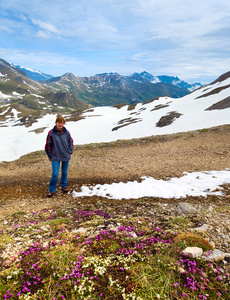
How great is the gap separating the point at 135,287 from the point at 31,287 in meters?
2.04

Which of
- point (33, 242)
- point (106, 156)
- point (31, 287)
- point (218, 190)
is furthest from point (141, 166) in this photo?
point (31, 287)

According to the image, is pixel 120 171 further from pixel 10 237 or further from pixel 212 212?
pixel 10 237

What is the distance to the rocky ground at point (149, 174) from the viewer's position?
6.41 metres

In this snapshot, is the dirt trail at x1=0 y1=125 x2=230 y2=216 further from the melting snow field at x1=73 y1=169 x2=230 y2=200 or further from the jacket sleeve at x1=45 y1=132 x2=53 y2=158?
the jacket sleeve at x1=45 y1=132 x2=53 y2=158

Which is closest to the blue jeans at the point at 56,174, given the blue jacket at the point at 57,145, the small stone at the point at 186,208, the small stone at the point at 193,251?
the blue jacket at the point at 57,145

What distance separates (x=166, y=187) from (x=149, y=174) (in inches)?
103

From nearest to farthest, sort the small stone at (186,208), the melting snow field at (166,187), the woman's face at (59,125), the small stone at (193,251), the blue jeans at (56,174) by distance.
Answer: the small stone at (193,251), the small stone at (186,208), the woman's face at (59,125), the blue jeans at (56,174), the melting snow field at (166,187)

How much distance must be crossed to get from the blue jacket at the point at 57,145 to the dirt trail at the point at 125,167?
2.43 m

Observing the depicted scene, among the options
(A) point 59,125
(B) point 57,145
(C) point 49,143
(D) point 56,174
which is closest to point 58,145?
(B) point 57,145

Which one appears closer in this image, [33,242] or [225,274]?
[225,274]

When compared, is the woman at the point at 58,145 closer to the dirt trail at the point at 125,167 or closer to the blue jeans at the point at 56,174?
the blue jeans at the point at 56,174

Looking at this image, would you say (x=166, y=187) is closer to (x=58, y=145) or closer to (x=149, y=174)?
(x=149, y=174)

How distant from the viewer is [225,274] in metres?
3.36

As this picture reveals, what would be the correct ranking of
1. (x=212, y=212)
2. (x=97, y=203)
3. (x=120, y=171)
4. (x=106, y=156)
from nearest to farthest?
(x=212, y=212)
(x=97, y=203)
(x=120, y=171)
(x=106, y=156)
